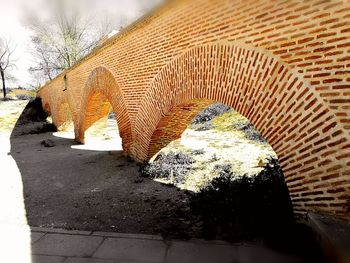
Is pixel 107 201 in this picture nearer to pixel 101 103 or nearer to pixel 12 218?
pixel 12 218

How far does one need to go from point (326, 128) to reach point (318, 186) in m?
0.69

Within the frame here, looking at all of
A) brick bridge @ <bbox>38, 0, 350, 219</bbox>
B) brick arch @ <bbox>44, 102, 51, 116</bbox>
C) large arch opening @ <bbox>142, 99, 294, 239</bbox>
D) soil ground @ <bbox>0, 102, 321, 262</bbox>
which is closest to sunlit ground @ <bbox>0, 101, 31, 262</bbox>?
soil ground @ <bbox>0, 102, 321, 262</bbox>

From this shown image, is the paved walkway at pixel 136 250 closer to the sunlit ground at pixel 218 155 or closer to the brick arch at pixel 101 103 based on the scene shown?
the sunlit ground at pixel 218 155

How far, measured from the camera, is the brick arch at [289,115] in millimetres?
3273

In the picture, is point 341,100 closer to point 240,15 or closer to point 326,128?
point 326,128

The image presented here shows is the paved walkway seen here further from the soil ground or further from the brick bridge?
the brick bridge

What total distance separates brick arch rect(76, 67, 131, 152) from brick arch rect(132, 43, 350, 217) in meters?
3.92

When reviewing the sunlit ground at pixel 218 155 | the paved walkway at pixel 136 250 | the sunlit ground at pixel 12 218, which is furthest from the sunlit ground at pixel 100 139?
the paved walkway at pixel 136 250

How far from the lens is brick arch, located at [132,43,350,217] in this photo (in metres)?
3.27

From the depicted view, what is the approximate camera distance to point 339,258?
2613mm

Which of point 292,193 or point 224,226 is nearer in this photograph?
point 292,193

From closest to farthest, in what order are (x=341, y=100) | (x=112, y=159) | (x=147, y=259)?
1. (x=341, y=100)
2. (x=147, y=259)
3. (x=112, y=159)

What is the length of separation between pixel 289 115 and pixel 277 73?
545mm

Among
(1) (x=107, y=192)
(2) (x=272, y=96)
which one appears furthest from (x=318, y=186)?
(1) (x=107, y=192)
